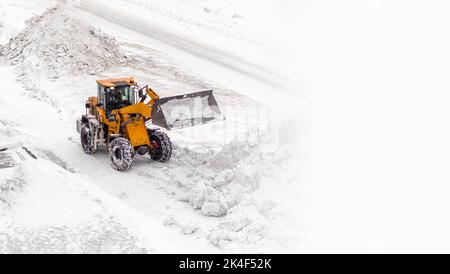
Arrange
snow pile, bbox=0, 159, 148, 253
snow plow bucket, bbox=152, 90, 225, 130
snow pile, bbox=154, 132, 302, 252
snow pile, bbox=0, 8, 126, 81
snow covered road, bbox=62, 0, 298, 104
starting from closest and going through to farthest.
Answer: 1. snow pile, bbox=0, 159, 148, 253
2. snow pile, bbox=154, 132, 302, 252
3. snow plow bucket, bbox=152, 90, 225, 130
4. snow covered road, bbox=62, 0, 298, 104
5. snow pile, bbox=0, 8, 126, 81

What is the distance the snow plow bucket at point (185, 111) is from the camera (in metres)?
14.8

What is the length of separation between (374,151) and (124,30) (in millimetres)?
17573

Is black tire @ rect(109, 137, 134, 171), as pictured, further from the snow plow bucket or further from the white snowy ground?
the snow plow bucket

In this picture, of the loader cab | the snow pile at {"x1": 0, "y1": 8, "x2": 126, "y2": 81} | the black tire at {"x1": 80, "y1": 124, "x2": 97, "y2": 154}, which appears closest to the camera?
the loader cab

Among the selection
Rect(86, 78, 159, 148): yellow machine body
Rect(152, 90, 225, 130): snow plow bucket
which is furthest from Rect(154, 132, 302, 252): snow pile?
Rect(86, 78, 159, 148): yellow machine body

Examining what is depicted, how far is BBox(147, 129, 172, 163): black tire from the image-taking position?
15477mm

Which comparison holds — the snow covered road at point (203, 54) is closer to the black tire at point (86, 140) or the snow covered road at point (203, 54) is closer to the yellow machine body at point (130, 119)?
the yellow machine body at point (130, 119)

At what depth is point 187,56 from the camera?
25.4 metres

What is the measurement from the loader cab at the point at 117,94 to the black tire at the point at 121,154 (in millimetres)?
940

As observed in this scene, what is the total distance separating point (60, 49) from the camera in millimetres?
23469

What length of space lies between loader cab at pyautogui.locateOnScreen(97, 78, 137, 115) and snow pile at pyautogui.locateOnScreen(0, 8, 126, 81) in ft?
25.2

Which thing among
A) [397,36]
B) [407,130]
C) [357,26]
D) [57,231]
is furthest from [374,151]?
A: [357,26]

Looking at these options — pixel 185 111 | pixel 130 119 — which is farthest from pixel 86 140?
pixel 185 111

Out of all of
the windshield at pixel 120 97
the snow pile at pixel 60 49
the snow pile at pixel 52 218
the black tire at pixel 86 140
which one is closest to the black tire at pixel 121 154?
the windshield at pixel 120 97
